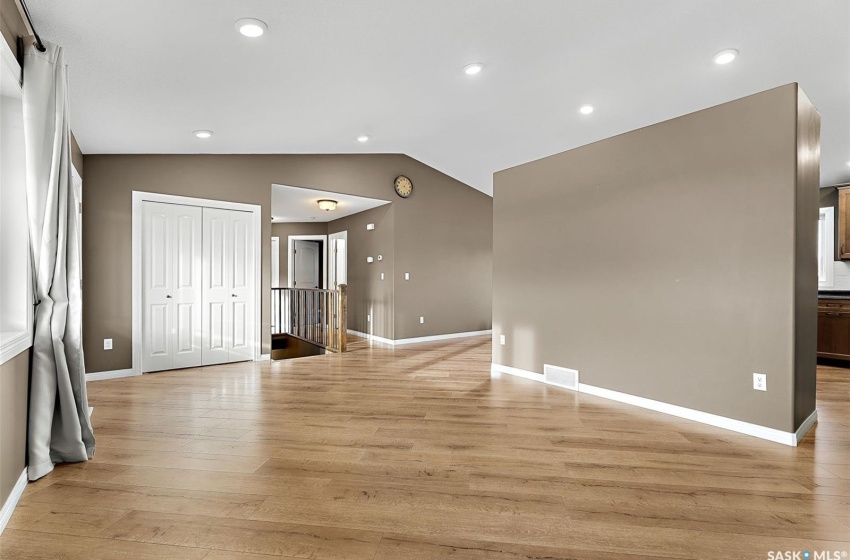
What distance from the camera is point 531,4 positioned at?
260 centimetres

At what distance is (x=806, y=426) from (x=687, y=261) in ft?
4.60

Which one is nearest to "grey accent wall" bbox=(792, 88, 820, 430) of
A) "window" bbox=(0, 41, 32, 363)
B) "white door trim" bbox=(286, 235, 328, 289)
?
"window" bbox=(0, 41, 32, 363)

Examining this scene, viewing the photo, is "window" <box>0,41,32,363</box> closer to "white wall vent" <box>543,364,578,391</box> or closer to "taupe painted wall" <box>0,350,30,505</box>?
"taupe painted wall" <box>0,350,30,505</box>

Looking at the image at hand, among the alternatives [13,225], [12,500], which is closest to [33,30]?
[13,225]

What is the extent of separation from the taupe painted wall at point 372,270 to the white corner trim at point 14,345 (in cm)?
501

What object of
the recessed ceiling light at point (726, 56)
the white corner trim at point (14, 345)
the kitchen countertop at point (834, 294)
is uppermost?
the recessed ceiling light at point (726, 56)

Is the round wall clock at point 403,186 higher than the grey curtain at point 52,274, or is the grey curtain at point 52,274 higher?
the round wall clock at point 403,186

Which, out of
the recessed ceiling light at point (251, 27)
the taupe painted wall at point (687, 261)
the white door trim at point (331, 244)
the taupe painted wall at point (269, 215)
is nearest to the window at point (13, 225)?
the recessed ceiling light at point (251, 27)

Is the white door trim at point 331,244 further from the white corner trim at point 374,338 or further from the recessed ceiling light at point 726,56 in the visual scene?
the recessed ceiling light at point 726,56

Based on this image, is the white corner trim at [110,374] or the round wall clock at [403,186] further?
the round wall clock at [403,186]

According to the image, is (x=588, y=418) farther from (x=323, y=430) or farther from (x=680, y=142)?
(x=680, y=142)

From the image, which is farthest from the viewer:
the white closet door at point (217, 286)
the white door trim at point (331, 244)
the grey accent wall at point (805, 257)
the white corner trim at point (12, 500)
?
the white door trim at point (331, 244)

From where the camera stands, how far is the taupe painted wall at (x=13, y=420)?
192 centimetres
